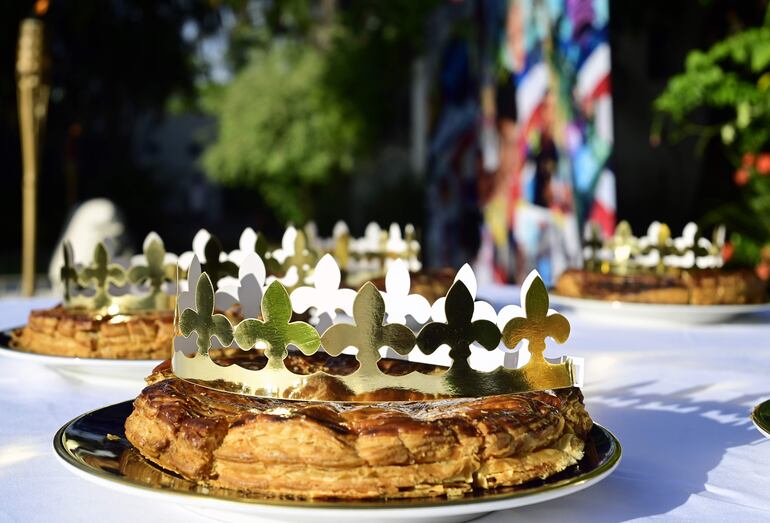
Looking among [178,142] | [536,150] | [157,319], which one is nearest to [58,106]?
[536,150]

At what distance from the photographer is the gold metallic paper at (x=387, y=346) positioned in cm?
98

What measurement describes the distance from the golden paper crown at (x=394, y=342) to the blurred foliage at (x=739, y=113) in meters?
4.12

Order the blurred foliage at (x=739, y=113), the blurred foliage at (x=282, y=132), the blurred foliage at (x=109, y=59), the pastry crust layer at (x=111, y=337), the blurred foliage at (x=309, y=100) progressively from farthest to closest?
the blurred foliage at (x=282, y=132)
the blurred foliage at (x=309, y=100)
the blurred foliage at (x=109, y=59)
the blurred foliage at (x=739, y=113)
the pastry crust layer at (x=111, y=337)

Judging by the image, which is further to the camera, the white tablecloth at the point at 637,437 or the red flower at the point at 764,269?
the red flower at the point at 764,269

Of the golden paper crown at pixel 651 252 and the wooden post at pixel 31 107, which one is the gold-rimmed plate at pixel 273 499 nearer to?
the golden paper crown at pixel 651 252

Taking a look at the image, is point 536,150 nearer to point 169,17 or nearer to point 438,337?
point 438,337

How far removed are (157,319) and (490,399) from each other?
91 centimetres

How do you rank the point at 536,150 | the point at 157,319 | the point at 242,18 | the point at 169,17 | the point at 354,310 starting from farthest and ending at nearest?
the point at 242,18 < the point at 169,17 < the point at 536,150 < the point at 157,319 < the point at 354,310

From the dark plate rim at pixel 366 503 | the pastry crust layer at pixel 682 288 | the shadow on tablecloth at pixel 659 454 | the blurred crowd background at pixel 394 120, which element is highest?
the blurred crowd background at pixel 394 120

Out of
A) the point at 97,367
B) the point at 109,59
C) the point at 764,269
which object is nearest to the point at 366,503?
the point at 97,367

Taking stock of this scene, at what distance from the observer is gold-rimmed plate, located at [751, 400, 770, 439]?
1.08 metres

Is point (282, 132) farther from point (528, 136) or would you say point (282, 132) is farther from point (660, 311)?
point (660, 311)

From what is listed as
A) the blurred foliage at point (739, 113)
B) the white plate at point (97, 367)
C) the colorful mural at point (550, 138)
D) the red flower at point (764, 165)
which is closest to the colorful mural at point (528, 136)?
the colorful mural at point (550, 138)

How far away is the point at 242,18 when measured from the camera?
16.2 m
